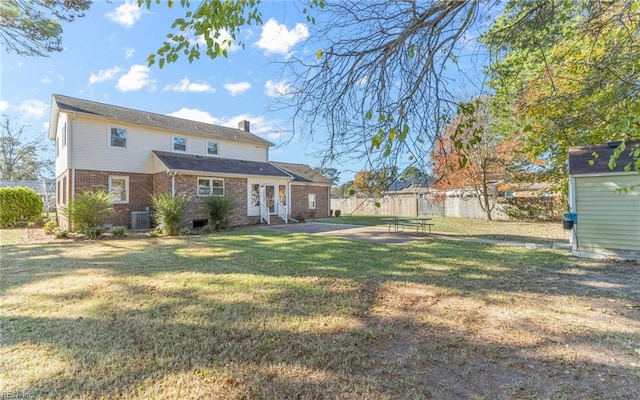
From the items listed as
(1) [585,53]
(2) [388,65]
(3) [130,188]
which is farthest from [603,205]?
(3) [130,188]

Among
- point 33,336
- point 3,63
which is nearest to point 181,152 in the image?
point 3,63

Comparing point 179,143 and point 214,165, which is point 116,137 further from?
point 214,165

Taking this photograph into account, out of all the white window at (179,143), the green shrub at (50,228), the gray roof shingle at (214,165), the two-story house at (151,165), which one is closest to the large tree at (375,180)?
the two-story house at (151,165)

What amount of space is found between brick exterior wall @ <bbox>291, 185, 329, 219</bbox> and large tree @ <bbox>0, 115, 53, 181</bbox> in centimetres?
3273

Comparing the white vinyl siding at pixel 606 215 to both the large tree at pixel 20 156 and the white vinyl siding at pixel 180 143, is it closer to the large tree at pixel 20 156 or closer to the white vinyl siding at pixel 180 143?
the white vinyl siding at pixel 180 143

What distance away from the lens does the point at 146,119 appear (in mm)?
16219

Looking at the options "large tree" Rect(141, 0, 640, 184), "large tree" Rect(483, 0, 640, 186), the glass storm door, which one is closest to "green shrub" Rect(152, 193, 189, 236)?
the glass storm door

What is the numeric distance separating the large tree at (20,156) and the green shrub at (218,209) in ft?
107

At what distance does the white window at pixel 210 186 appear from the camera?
15.7 metres

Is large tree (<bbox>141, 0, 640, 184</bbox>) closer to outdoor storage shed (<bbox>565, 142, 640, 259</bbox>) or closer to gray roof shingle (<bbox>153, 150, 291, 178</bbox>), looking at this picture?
outdoor storage shed (<bbox>565, 142, 640, 259</bbox>)

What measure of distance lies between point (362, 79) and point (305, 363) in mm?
3297

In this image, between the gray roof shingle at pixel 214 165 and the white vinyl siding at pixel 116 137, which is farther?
the gray roof shingle at pixel 214 165

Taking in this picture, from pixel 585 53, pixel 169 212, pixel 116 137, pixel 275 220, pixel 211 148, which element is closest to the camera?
pixel 585 53

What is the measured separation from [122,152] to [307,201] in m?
11.9
